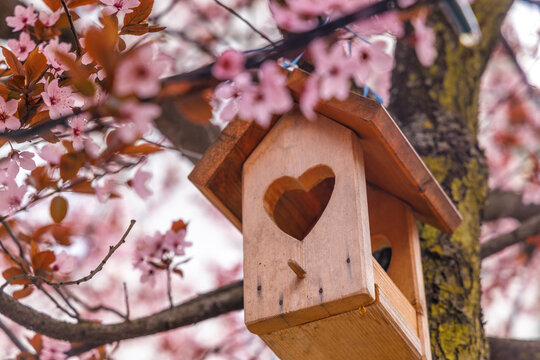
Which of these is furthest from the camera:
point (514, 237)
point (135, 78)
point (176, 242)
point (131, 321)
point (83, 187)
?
point (514, 237)

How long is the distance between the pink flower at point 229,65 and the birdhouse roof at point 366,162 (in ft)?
1.62

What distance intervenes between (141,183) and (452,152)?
3.71 ft

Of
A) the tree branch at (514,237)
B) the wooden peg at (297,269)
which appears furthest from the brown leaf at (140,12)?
the tree branch at (514,237)

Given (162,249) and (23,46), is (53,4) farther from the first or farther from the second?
(162,249)

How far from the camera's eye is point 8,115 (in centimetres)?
127

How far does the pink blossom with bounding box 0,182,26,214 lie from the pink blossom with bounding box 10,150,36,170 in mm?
157

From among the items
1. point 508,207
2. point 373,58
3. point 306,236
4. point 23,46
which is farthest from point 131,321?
point 508,207

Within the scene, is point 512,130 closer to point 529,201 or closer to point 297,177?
point 529,201

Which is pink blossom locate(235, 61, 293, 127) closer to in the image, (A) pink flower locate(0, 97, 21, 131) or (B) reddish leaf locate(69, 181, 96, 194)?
(A) pink flower locate(0, 97, 21, 131)

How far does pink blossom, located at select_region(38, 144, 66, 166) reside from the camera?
149cm

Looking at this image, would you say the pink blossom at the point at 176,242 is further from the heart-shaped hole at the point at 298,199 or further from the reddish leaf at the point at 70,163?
the reddish leaf at the point at 70,163

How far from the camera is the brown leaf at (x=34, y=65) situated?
4.18 feet

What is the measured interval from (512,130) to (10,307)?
4.02m

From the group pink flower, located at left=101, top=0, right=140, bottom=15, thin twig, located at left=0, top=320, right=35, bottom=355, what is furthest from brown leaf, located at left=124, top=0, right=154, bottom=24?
thin twig, located at left=0, top=320, right=35, bottom=355
